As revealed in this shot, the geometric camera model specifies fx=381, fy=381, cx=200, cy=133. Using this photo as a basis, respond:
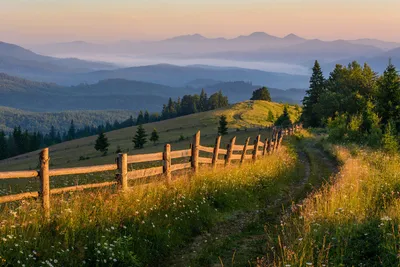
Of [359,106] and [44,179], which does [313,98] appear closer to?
[359,106]

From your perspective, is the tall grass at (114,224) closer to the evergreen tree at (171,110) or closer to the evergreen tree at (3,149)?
the evergreen tree at (3,149)

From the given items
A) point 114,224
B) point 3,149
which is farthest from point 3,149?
point 114,224

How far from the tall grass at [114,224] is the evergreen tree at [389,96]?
2834 centimetres

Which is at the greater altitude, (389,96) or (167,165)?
(389,96)

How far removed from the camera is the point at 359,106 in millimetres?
55469

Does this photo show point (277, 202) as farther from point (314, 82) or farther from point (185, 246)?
point (314, 82)

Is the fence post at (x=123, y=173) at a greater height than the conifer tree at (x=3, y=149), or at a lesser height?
greater

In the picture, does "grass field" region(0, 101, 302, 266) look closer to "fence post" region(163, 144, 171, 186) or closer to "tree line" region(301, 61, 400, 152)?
"fence post" region(163, 144, 171, 186)

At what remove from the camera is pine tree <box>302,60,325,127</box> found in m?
77.7

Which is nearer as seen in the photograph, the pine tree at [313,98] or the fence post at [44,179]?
the fence post at [44,179]

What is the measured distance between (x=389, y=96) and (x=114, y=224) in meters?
34.1

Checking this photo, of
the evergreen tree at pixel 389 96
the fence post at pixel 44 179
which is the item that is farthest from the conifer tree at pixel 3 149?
the fence post at pixel 44 179

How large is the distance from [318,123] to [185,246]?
231 feet

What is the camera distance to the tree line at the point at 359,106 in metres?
33.2
